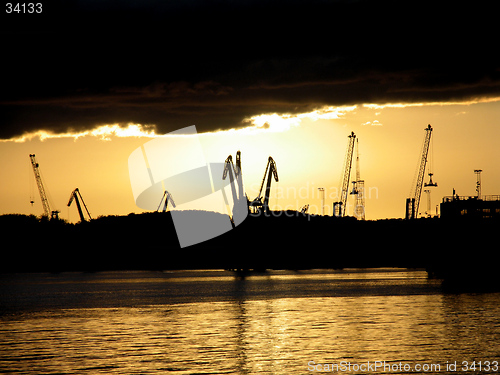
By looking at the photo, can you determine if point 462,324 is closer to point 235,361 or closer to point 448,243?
point 235,361

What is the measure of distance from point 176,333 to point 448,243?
366 feet

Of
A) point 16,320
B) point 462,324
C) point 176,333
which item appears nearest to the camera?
point 176,333

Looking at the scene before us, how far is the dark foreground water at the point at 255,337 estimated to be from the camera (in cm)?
4219

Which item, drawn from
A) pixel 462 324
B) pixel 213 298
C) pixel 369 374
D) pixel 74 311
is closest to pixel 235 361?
pixel 369 374

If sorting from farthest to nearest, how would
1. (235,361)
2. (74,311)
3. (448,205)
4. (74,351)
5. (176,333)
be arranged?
(448,205) → (74,311) → (176,333) → (74,351) → (235,361)

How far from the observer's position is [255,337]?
185 feet

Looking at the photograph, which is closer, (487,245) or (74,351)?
(74,351)

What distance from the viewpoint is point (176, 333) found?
59.2 meters

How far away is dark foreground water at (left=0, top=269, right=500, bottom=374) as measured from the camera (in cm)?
4219

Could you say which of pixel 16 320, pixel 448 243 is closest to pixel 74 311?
pixel 16 320

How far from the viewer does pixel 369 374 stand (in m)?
39.2

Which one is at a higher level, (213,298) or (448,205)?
(448,205)

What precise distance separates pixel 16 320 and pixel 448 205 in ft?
402

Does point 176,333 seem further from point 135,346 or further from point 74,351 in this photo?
point 74,351
